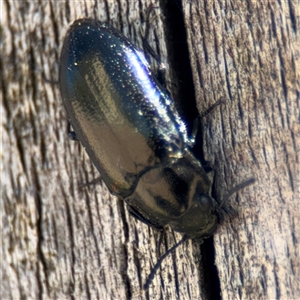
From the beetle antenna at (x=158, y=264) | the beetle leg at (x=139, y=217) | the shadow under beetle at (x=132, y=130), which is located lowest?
the beetle antenna at (x=158, y=264)

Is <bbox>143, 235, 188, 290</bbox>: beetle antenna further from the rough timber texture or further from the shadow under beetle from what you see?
the rough timber texture

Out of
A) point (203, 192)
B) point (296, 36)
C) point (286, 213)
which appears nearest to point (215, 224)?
point (203, 192)

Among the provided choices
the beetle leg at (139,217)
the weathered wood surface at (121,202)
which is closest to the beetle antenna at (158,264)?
the weathered wood surface at (121,202)

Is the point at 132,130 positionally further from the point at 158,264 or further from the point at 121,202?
the point at 158,264

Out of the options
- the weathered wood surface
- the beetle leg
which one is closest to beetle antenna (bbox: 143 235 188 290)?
the weathered wood surface

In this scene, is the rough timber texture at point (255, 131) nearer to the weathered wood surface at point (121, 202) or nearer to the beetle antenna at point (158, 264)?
the weathered wood surface at point (121, 202)

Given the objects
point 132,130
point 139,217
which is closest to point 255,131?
point 132,130
